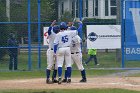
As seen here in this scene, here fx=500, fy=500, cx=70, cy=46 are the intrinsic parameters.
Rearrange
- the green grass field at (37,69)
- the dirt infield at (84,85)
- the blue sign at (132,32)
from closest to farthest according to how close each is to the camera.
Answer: the dirt infield at (84,85), the green grass field at (37,69), the blue sign at (132,32)

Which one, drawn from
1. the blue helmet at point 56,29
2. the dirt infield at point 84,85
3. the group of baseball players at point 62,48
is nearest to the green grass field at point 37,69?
the dirt infield at point 84,85

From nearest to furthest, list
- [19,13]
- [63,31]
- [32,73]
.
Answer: [63,31] → [32,73] → [19,13]

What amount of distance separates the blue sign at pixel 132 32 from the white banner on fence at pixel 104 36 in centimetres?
46

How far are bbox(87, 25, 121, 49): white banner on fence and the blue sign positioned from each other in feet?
1.52

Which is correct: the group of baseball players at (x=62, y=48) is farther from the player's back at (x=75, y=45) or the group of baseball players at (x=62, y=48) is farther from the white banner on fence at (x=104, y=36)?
the white banner on fence at (x=104, y=36)

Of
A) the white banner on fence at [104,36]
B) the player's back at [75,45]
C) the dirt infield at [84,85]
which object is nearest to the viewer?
the dirt infield at [84,85]

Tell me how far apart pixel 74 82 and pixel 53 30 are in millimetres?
2067

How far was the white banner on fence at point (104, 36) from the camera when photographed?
23.8 metres

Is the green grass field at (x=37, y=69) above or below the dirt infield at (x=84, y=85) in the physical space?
above

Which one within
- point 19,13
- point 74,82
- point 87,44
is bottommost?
point 74,82

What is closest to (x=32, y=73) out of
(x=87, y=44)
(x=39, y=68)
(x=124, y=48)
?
(x=39, y=68)

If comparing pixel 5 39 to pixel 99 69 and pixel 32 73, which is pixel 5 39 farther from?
pixel 99 69

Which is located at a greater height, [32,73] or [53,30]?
[53,30]

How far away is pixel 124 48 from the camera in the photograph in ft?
78.6
